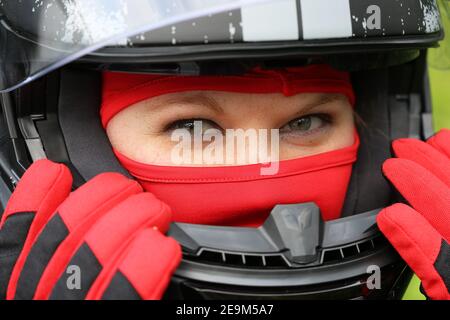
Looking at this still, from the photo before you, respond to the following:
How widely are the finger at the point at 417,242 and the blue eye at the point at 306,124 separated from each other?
221 millimetres

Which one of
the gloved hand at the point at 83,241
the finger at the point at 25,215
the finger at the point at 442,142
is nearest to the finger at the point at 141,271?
the gloved hand at the point at 83,241

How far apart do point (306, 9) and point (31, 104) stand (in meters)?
0.48

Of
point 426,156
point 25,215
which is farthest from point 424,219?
point 25,215

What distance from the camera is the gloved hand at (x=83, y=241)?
31.4 inches

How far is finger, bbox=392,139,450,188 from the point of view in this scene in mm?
1077

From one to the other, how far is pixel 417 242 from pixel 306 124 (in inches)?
11.4

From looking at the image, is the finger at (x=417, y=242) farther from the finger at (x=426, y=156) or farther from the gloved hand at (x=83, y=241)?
the gloved hand at (x=83, y=241)

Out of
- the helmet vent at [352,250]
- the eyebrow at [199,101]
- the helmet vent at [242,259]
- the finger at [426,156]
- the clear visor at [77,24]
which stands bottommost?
the helmet vent at [352,250]

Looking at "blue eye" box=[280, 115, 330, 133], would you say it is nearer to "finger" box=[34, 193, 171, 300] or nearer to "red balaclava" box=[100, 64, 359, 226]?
"red balaclava" box=[100, 64, 359, 226]

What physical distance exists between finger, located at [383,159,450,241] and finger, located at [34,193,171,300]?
386mm

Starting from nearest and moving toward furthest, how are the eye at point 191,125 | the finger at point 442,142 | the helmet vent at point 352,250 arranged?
the helmet vent at point 352,250, the eye at point 191,125, the finger at point 442,142

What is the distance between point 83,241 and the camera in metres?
0.84
